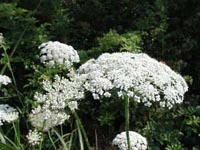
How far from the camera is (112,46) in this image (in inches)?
190

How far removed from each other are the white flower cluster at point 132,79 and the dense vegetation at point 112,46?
0.99 metres

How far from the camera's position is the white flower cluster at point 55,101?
2727 millimetres

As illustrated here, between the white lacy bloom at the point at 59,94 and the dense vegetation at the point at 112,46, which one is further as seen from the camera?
the dense vegetation at the point at 112,46

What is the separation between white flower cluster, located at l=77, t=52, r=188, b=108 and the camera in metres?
2.88

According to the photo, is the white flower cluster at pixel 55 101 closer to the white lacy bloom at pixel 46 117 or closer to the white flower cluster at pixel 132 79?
the white lacy bloom at pixel 46 117

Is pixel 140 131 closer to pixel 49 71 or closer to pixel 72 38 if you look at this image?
pixel 49 71

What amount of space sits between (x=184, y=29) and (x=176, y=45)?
0.17m

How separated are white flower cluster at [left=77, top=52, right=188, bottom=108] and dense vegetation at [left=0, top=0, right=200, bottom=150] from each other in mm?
987

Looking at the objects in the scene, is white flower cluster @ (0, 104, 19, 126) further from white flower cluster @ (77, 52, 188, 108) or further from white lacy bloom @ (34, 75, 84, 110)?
white flower cluster @ (77, 52, 188, 108)

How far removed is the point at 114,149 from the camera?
431 cm

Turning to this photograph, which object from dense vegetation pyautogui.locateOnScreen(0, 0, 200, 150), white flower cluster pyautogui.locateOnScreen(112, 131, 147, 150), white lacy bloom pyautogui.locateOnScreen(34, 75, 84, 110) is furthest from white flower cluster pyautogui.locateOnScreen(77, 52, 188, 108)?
dense vegetation pyautogui.locateOnScreen(0, 0, 200, 150)

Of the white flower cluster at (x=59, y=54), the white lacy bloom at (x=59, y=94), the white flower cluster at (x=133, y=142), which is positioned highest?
the white flower cluster at (x=59, y=54)

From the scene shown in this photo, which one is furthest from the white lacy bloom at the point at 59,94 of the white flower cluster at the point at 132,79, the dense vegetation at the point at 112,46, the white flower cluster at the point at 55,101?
the dense vegetation at the point at 112,46

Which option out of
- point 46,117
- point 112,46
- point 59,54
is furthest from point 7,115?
point 112,46
